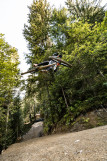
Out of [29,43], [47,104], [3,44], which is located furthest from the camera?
[29,43]

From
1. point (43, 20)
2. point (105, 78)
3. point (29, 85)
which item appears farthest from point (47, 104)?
point (43, 20)

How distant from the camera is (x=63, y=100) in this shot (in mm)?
7785

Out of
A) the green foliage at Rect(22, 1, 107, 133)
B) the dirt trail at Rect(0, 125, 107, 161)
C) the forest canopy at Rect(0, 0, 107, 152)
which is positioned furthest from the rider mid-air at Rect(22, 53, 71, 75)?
the dirt trail at Rect(0, 125, 107, 161)

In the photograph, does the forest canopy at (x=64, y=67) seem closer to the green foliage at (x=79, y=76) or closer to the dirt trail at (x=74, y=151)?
the green foliage at (x=79, y=76)

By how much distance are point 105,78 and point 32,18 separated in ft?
43.8

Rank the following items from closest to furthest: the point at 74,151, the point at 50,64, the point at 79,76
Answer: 1. the point at 74,151
2. the point at 50,64
3. the point at 79,76

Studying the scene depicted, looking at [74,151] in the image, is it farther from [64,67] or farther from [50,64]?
[64,67]

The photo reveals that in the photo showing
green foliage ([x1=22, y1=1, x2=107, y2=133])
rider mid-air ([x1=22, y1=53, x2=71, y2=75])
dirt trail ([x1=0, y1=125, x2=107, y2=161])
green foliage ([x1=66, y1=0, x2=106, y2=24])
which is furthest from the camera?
green foliage ([x1=66, y1=0, x2=106, y2=24])

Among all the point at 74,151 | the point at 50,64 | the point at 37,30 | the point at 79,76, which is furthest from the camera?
the point at 37,30

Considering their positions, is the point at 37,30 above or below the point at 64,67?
above

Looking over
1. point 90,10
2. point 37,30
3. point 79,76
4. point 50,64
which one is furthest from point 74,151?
point 90,10

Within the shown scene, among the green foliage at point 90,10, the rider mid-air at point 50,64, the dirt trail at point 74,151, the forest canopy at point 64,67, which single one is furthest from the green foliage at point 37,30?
the dirt trail at point 74,151

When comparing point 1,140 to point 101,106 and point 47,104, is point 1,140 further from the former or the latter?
point 101,106

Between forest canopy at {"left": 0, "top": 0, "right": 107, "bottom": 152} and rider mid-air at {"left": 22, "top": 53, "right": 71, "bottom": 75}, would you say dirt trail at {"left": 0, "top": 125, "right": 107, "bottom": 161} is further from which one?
forest canopy at {"left": 0, "top": 0, "right": 107, "bottom": 152}
